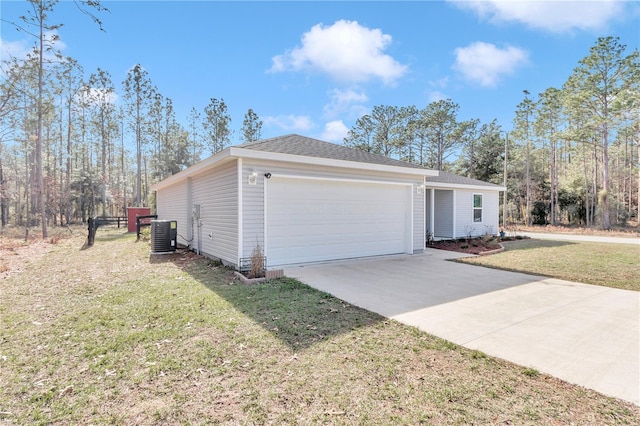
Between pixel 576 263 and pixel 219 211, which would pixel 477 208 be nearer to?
pixel 576 263

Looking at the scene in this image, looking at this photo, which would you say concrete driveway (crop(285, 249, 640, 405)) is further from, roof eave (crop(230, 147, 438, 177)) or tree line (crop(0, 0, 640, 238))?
tree line (crop(0, 0, 640, 238))

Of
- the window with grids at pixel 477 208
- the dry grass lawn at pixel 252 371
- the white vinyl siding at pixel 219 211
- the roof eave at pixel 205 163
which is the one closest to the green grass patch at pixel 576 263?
the window with grids at pixel 477 208

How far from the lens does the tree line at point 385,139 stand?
18.9 m

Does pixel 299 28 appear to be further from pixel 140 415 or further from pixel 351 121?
pixel 351 121

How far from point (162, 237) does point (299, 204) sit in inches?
190

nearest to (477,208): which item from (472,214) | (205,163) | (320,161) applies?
(472,214)

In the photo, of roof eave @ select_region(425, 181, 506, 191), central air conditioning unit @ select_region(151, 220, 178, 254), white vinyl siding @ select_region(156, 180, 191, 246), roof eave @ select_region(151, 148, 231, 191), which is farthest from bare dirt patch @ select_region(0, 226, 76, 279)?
roof eave @ select_region(425, 181, 506, 191)

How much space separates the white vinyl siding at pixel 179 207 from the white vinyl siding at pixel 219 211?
1.48 metres

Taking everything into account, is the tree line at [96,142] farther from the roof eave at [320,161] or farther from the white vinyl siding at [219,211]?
the roof eave at [320,161]

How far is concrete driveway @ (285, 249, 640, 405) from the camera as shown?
9.61ft

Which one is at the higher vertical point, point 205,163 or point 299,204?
point 205,163

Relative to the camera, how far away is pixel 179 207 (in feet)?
40.7

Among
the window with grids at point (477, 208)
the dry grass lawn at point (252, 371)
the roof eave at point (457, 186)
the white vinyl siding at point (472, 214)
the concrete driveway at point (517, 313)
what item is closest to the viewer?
the dry grass lawn at point (252, 371)

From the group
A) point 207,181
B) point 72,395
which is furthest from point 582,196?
point 72,395
